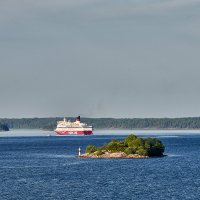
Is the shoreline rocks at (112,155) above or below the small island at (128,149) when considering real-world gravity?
below

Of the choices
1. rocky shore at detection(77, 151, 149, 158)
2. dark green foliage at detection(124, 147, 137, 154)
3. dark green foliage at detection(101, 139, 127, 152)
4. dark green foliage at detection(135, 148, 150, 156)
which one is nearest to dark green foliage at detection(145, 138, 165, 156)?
dark green foliage at detection(135, 148, 150, 156)

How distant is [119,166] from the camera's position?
524 ft

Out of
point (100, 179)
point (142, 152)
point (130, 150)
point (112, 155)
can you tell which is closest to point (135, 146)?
point (130, 150)

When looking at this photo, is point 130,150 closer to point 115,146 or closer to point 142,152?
point 142,152

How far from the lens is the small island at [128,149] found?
18588cm

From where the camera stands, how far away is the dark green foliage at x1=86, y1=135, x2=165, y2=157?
18462cm

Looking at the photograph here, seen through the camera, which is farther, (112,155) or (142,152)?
(112,155)

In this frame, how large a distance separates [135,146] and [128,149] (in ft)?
5.92

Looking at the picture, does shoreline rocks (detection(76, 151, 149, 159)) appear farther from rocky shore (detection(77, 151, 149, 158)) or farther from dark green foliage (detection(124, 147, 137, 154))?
dark green foliage (detection(124, 147, 137, 154))

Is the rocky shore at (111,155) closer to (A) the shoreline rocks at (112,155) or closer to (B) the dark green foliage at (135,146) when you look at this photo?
(A) the shoreline rocks at (112,155)

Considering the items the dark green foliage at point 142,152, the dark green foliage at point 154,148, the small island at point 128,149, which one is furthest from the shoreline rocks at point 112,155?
the dark green foliage at point 154,148

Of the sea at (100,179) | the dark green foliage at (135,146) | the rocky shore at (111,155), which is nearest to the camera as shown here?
the sea at (100,179)

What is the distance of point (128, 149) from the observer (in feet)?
619

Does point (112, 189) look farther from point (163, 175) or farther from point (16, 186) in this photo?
point (163, 175)
